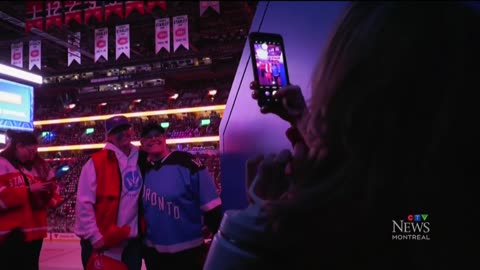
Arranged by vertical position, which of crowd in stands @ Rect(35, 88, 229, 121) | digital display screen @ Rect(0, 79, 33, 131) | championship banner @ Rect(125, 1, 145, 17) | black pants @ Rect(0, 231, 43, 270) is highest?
championship banner @ Rect(125, 1, 145, 17)

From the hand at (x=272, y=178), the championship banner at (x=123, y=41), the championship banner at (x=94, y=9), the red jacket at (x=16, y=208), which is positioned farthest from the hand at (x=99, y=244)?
the championship banner at (x=123, y=41)

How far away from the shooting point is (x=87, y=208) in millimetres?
2273

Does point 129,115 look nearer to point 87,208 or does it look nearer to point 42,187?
point 42,187

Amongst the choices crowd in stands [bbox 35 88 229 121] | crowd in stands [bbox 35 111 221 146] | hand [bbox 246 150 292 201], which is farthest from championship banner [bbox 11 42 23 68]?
hand [bbox 246 150 292 201]

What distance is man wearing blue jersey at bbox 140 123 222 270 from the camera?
227cm

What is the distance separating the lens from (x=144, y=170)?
2.47 metres

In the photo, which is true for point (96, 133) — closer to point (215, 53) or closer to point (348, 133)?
point (215, 53)

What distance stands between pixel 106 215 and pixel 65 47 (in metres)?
11.6

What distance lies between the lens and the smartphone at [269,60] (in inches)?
46.6

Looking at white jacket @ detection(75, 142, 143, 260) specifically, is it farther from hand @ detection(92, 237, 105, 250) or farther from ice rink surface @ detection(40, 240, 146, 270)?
ice rink surface @ detection(40, 240, 146, 270)

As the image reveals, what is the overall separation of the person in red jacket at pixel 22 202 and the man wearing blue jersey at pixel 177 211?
96cm

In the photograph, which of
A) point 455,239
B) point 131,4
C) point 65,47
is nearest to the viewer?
point 455,239

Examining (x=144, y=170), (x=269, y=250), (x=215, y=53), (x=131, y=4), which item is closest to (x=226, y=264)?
(x=269, y=250)

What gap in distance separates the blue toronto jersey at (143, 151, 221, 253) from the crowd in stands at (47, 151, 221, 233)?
5.70ft
